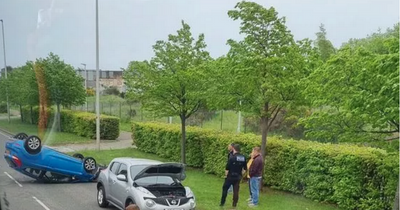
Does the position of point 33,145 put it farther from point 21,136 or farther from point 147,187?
point 147,187

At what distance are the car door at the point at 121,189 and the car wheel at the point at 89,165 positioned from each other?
166cm

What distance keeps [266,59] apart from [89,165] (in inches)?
156

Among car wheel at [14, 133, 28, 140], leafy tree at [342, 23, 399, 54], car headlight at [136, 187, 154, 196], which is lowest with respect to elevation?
car headlight at [136, 187, 154, 196]

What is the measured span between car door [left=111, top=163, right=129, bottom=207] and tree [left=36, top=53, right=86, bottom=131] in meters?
1.70

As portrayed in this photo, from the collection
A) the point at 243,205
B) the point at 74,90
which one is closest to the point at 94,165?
the point at 74,90

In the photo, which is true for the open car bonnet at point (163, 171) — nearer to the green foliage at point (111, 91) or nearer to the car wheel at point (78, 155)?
the green foliage at point (111, 91)

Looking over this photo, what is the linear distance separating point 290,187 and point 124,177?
3243 millimetres

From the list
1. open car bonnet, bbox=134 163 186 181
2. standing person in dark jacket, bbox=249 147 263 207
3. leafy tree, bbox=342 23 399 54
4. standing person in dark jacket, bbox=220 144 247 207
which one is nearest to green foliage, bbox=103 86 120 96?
open car bonnet, bbox=134 163 186 181

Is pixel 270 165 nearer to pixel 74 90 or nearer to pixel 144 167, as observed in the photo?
pixel 144 167

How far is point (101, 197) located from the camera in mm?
7812

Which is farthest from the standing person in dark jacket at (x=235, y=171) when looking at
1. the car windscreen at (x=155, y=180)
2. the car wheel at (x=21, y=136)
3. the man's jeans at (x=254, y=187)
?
the car wheel at (x=21, y=136)

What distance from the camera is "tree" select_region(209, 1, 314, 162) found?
809cm

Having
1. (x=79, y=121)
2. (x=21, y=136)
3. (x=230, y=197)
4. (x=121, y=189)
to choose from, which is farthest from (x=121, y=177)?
(x=79, y=121)

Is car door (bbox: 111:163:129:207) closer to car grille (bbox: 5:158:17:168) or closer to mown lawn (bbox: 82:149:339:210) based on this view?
mown lawn (bbox: 82:149:339:210)
